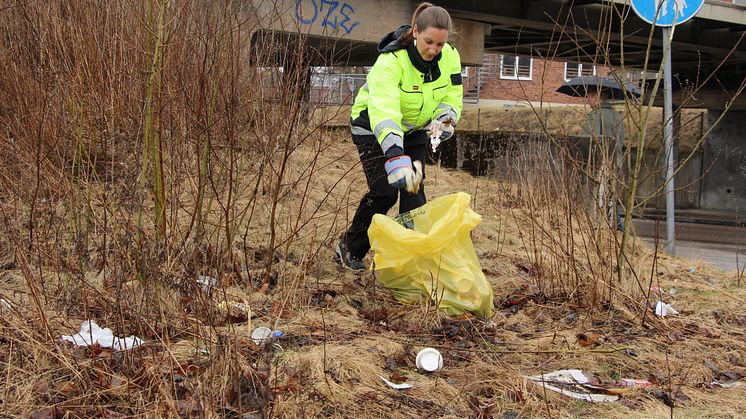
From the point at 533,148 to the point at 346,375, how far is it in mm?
6014

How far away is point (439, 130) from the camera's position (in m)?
4.51

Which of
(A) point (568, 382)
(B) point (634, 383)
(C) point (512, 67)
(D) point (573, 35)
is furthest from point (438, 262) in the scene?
(C) point (512, 67)

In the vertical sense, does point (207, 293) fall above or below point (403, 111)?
below

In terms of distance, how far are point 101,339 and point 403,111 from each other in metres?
2.22

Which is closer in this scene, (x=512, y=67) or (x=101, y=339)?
(x=101, y=339)

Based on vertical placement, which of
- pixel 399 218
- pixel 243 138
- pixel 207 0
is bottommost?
pixel 399 218

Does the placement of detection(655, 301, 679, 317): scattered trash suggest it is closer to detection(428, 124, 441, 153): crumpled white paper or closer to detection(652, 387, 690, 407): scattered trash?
detection(652, 387, 690, 407): scattered trash

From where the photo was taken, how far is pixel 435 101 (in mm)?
4566

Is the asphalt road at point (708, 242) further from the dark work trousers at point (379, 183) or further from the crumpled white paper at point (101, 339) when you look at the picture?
the crumpled white paper at point (101, 339)

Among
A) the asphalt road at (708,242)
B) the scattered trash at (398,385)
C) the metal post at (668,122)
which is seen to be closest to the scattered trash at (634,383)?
the scattered trash at (398,385)

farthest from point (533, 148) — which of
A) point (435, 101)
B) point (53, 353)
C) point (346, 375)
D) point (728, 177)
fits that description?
point (728, 177)

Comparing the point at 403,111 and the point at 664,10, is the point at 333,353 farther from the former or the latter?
the point at 664,10

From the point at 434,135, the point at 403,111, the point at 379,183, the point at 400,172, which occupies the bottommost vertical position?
the point at 379,183

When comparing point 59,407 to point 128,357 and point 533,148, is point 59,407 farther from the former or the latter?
point 533,148
